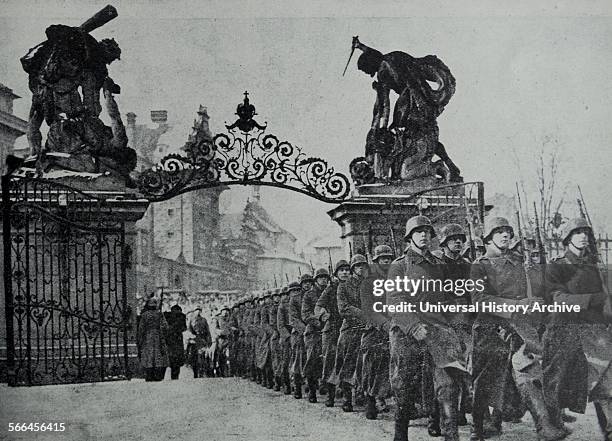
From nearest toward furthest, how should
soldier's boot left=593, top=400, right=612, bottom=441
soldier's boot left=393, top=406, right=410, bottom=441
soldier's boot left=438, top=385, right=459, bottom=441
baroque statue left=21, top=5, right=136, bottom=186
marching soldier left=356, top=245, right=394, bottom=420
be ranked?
soldier's boot left=438, top=385, right=459, bottom=441
soldier's boot left=393, top=406, right=410, bottom=441
soldier's boot left=593, top=400, right=612, bottom=441
marching soldier left=356, top=245, right=394, bottom=420
baroque statue left=21, top=5, right=136, bottom=186

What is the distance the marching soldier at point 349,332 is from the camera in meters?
5.12

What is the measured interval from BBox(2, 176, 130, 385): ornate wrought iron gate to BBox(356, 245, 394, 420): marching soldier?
147 cm

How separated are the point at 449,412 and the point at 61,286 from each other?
8.24ft

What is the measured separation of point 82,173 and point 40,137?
34cm

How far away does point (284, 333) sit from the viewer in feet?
19.0

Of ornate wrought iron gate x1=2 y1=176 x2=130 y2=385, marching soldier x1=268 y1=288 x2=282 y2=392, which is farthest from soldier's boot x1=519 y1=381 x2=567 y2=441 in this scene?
ornate wrought iron gate x1=2 y1=176 x2=130 y2=385

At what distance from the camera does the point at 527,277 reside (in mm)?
4844

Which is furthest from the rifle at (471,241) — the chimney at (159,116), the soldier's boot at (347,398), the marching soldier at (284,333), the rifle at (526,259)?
the chimney at (159,116)

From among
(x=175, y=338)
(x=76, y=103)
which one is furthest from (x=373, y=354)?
(x=76, y=103)

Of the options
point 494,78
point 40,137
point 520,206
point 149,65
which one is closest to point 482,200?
point 520,206

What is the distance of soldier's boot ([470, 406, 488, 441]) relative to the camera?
14.9 ft

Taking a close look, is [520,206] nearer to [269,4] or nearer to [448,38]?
[448,38]

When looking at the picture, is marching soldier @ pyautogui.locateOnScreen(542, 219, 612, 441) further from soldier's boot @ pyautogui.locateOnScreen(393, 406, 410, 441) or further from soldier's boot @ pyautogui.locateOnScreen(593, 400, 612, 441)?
soldier's boot @ pyautogui.locateOnScreen(393, 406, 410, 441)

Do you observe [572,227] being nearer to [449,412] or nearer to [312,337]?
[449,412]
